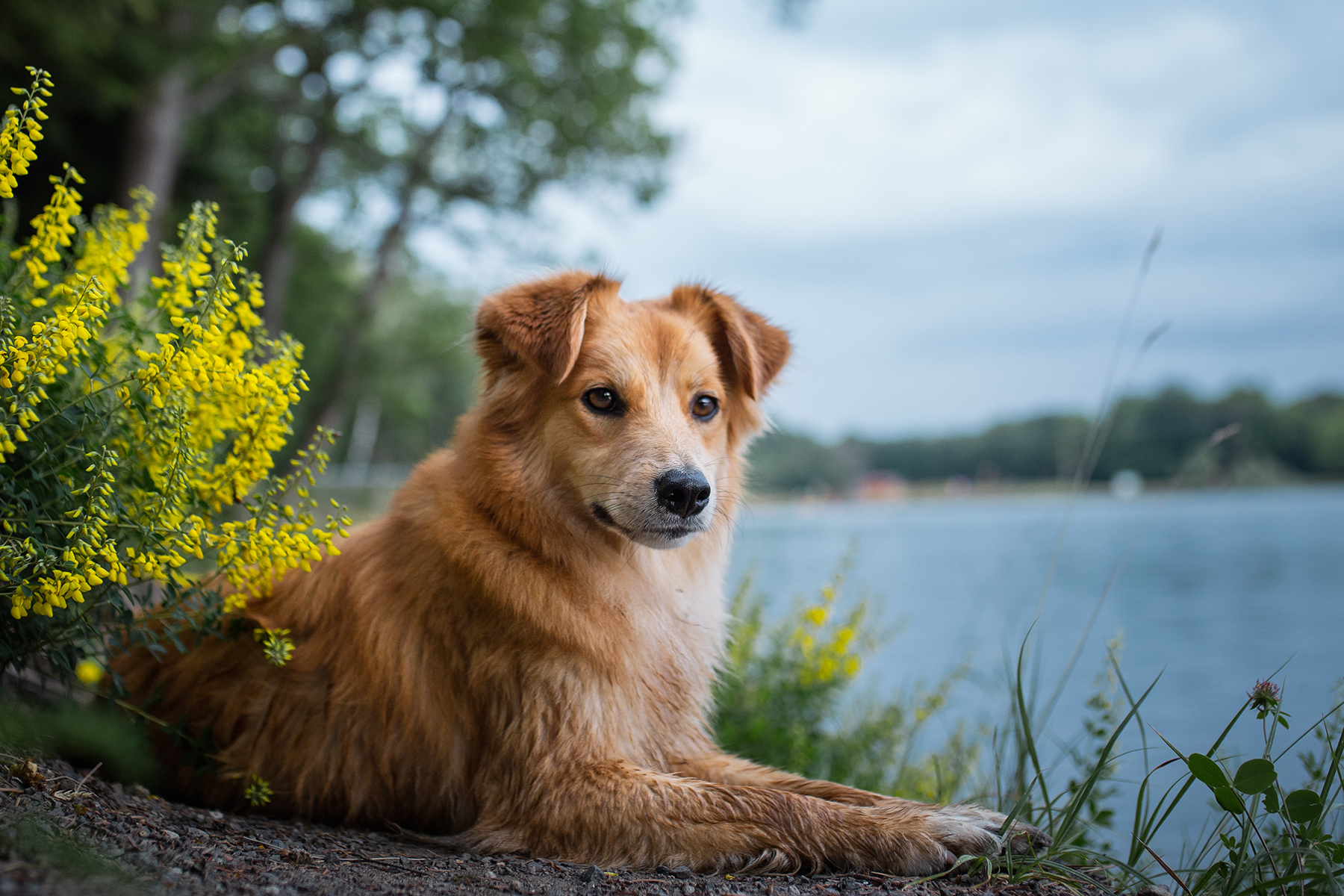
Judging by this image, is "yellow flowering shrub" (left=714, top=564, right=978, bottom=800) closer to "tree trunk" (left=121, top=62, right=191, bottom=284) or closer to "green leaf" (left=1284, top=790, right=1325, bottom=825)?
"green leaf" (left=1284, top=790, right=1325, bottom=825)

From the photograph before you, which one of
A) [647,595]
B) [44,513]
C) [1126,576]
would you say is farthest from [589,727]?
[1126,576]

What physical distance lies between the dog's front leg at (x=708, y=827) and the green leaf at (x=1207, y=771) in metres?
0.59

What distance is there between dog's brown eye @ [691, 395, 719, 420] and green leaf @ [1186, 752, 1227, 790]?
205cm

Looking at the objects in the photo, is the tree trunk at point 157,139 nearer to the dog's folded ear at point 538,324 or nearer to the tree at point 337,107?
the tree at point 337,107

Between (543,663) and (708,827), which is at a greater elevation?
(543,663)

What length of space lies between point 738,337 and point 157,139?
28.9 ft

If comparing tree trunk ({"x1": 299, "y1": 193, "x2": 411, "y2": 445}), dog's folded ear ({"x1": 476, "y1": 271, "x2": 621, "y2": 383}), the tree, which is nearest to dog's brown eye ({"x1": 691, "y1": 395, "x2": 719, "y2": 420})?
dog's folded ear ({"x1": 476, "y1": 271, "x2": 621, "y2": 383})

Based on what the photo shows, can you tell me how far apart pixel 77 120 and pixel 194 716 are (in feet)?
39.4

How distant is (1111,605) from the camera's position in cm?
995

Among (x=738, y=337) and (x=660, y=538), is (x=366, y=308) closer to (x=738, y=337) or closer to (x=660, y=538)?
(x=738, y=337)

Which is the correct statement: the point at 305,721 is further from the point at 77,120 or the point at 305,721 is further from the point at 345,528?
the point at 77,120

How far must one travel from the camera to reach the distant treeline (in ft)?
23.2

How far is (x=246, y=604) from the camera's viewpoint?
339 cm

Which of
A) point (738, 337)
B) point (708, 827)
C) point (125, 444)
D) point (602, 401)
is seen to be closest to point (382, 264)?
point (738, 337)
